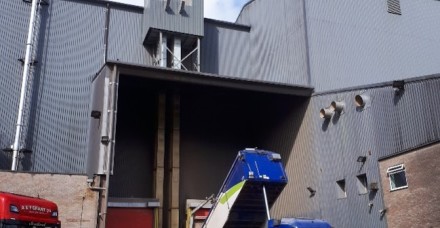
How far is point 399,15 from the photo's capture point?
113ft

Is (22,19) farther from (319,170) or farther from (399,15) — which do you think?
(399,15)

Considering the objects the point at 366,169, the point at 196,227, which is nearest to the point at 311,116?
the point at 366,169

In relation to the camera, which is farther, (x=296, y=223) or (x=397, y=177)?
(x=397, y=177)

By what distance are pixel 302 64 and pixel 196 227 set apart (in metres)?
13.4

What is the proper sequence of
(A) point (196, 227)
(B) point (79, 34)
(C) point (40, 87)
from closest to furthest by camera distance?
(A) point (196, 227) < (C) point (40, 87) < (B) point (79, 34)

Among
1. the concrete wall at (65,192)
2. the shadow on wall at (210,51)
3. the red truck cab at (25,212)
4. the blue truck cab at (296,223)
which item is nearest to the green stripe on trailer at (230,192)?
the blue truck cab at (296,223)

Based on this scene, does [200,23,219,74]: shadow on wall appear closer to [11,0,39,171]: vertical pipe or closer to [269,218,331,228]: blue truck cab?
[11,0,39,171]: vertical pipe

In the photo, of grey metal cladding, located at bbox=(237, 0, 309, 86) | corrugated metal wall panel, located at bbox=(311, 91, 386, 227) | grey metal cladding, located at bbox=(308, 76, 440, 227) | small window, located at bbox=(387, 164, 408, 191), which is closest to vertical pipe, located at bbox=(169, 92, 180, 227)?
grey metal cladding, located at bbox=(237, 0, 309, 86)

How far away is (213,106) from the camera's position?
31484 millimetres

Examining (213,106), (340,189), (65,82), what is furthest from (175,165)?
(340,189)

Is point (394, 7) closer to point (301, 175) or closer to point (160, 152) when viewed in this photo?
point (301, 175)

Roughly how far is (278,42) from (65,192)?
56.1 ft

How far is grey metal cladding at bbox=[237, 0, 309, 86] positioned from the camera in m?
30.4

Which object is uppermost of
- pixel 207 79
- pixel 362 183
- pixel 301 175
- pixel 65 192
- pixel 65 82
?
pixel 65 82
